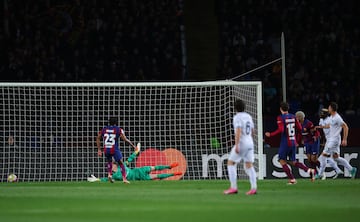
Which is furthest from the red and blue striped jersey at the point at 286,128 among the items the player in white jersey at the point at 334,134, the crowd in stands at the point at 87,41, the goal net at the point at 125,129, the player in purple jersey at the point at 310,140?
the crowd in stands at the point at 87,41

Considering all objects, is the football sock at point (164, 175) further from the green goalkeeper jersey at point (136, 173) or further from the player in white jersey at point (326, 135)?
the player in white jersey at point (326, 135)

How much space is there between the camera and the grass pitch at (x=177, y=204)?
39.7 ft

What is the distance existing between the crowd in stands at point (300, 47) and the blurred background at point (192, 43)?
0.04 m

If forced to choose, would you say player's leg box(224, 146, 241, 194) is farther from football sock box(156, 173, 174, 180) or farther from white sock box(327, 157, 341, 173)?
white sock box(327, 157, 341, 173)

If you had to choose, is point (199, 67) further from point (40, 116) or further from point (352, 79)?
point (40, 116)

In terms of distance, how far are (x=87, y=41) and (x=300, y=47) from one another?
25.1ft

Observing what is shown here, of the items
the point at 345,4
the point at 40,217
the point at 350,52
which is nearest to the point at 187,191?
the point at 40,217

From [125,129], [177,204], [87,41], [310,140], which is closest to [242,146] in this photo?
[177,204]

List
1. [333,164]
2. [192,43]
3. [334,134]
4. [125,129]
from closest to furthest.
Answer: [334,134], [333,164], [125,129], [192,43]

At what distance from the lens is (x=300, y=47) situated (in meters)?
32.1

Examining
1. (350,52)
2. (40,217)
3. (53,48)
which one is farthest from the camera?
(350,52)

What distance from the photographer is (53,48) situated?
3000 centimetres

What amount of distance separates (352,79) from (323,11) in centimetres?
400

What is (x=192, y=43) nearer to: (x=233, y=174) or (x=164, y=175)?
(x=164, y=175)
